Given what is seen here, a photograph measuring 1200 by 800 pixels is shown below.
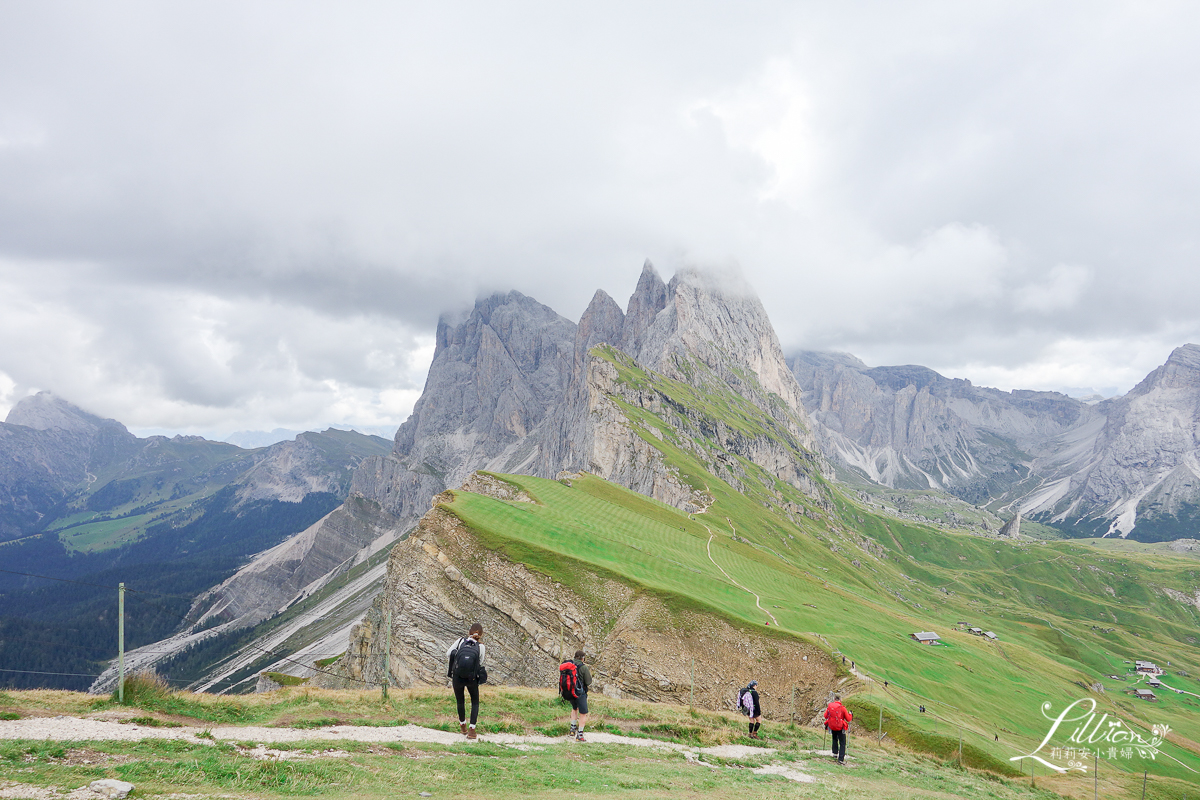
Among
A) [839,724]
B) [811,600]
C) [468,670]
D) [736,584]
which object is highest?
[468,670]

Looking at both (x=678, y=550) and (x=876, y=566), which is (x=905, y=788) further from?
(x=876, y=566)

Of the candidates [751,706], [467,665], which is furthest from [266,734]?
[751,706]

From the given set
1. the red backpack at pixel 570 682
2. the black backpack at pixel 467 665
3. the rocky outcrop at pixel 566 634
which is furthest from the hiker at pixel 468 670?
the rocky outcrop at pixel 566 634

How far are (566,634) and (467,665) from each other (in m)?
33.8

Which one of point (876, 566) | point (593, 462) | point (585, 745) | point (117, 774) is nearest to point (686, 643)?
point (585, 745)

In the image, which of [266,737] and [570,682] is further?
[570,682]

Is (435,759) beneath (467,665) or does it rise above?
beneath

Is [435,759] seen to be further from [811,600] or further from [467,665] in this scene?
[811,600]

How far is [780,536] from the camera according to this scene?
143625 mm

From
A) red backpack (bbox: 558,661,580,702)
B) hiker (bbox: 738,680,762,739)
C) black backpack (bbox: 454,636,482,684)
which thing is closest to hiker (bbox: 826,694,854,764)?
hiker (bbox: 738,680,762,739)
